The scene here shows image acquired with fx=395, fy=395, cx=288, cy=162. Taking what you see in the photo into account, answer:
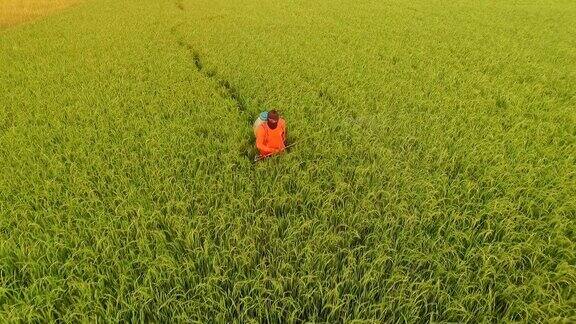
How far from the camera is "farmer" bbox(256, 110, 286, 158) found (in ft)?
12.9

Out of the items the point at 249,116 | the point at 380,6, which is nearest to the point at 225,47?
the point at 249,116

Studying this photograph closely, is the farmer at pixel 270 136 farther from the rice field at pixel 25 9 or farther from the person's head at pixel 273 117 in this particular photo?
the rice field at pixel 25 9

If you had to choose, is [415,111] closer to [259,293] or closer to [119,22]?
[259,293]

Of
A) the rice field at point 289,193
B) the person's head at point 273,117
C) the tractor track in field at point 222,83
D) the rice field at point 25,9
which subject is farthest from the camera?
the rice field at point 25,9

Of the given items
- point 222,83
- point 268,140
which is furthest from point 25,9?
point 268,140

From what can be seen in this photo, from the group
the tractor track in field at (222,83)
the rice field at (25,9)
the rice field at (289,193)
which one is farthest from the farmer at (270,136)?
the rice field at (25,9)

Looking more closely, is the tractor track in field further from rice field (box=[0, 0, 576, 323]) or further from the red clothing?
the red clothing

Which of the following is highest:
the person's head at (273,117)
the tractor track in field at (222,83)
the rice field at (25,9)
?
the person's head at (273,117)

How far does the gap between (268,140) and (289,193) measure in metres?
0.73

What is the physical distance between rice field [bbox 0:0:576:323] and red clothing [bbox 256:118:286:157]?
0.47ft

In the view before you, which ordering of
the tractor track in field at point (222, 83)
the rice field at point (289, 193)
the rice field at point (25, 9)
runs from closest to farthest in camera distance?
the rice field at point (289, 193) < the tractor track in field at point (222, 83) < the rice field at point (25, 9)

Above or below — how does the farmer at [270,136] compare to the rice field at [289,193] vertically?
above

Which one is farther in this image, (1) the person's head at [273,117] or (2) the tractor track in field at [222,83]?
(2) the tractor track in field at [222,83]

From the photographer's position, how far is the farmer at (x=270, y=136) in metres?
3.94
